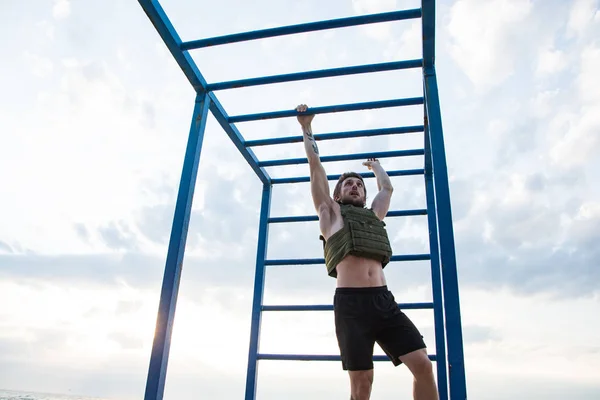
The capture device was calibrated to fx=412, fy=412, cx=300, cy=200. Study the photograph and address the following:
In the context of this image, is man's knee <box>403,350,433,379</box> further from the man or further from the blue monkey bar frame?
the blue monkey bar frame

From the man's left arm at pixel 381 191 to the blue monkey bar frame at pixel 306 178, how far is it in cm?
14

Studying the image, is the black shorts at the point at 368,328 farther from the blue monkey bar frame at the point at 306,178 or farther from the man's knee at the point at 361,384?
the blue monkey bar frame at the point at 306,178

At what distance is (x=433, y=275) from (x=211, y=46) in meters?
2.15

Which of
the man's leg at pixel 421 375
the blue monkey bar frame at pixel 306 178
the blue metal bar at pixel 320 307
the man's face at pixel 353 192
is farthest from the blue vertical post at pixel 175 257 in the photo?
the blue metal bar at pixel 320 307

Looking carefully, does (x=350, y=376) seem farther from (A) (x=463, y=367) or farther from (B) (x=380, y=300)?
(A) (x=463, y=367)

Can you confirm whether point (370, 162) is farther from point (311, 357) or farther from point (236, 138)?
point (311, 357)

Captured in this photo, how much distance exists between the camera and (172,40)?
227 centimetres

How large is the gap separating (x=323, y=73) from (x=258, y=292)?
1.79 m

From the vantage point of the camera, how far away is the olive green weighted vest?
2.14m

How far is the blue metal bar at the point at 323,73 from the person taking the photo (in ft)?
7.66

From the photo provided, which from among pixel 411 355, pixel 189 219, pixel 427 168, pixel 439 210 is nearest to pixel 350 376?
pixel 411 355

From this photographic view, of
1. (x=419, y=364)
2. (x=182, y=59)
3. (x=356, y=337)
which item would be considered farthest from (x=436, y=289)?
(x=182, y=59)

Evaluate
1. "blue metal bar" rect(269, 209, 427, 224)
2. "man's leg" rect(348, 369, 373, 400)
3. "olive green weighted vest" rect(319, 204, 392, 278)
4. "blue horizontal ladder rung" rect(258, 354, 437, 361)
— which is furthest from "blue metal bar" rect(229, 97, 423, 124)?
"blue horizontal ladder rung" rect(258, 354, 437, 361)

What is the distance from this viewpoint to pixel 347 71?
2361mm
